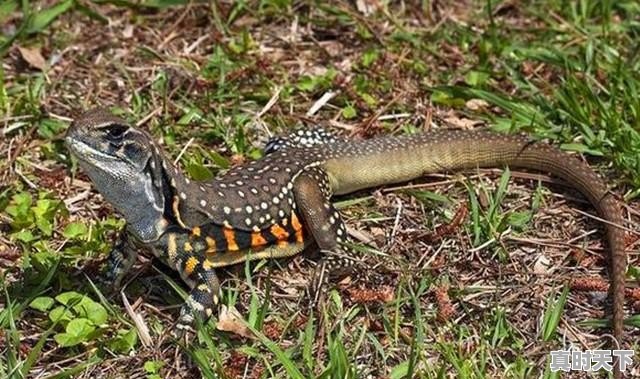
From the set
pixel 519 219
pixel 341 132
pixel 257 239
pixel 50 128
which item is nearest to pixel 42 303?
pixel 257 239

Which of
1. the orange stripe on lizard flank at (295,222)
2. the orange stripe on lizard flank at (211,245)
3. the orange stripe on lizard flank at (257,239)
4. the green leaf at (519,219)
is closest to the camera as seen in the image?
the orange stripe on lizard flank at (211,245)

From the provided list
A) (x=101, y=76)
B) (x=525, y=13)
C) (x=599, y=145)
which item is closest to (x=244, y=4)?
(x=101, y=76)

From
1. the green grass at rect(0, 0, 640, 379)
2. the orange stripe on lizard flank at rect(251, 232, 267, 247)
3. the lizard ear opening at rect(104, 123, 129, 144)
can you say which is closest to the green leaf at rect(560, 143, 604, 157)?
the green grass at rect(0, 0, 640, 379)

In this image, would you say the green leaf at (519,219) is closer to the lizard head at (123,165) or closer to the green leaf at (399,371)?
the green leaf at (399,371)

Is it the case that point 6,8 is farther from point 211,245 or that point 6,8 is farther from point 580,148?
point 580,148

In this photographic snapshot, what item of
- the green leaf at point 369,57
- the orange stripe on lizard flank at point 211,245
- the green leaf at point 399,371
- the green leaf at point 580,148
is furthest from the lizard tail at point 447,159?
the green leaf at point 399,371

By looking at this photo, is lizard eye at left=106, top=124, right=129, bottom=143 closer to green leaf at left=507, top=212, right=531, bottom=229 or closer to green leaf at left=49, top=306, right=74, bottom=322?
green leaf at left=49, top=306, right=74, bottom=322
